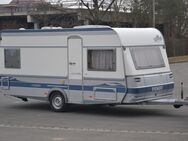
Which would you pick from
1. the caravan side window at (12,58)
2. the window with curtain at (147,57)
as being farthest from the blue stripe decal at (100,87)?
the window with curtain at (147,57)

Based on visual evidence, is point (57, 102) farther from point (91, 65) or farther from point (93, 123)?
point (93, 123)

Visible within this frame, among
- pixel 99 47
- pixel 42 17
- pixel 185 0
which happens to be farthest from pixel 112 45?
pixel 185 0

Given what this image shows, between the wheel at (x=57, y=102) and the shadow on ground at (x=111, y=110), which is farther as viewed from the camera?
the wheel at (x=57, y=102)

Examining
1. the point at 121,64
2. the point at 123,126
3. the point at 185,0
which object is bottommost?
the point at 123,126

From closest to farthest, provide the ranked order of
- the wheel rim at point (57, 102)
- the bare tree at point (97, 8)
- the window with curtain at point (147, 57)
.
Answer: the window with curtain at point (147, 57), the wheel rim at point (57, 102), the bare tree at point (97, 8)

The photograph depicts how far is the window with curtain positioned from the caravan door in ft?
5.58

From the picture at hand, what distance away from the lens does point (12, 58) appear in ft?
60.7

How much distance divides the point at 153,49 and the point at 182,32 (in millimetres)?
53248

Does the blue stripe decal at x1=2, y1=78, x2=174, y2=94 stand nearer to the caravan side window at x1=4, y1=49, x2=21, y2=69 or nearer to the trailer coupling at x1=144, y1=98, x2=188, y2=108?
the trailer coupling at x1=144, y1=98, x2=188, y2=108

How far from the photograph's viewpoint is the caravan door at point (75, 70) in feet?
54.2

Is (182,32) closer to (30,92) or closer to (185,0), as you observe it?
(185,0)

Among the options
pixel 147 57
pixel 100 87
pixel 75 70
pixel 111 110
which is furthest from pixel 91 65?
pixel 111 110

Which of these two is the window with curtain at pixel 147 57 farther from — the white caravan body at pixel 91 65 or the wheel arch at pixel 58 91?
the wheel arch at pixel 58 91

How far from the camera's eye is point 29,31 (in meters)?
17.9
